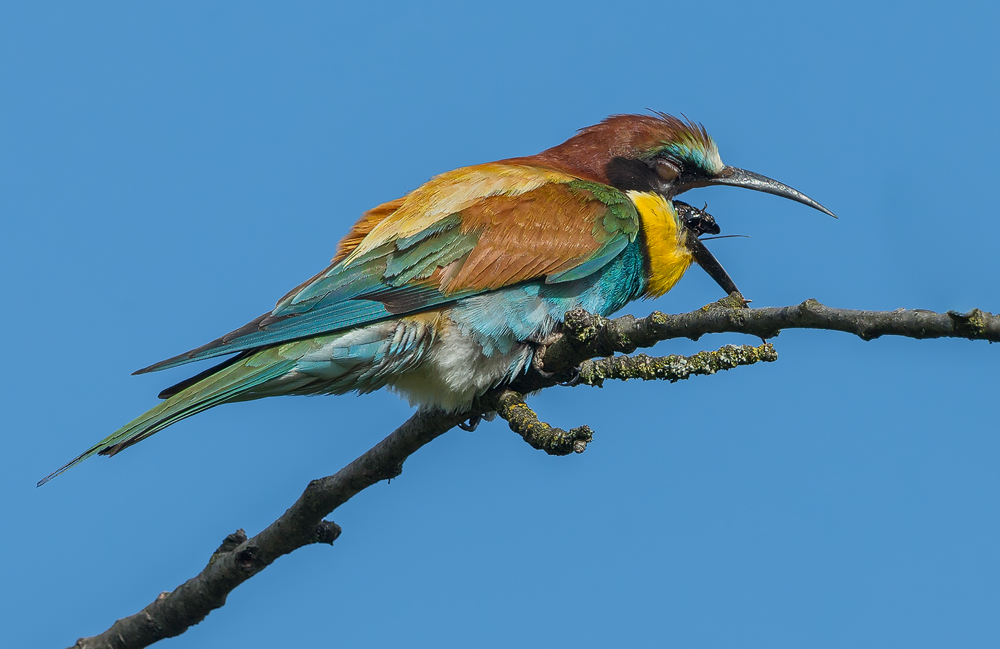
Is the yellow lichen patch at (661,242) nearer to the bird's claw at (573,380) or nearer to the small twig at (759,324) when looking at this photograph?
the bird's claw at (573,380)

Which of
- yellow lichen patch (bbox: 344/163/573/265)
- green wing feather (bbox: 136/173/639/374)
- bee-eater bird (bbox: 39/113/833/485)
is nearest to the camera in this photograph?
bee-eater bird (bbox: 39/113/833/485)

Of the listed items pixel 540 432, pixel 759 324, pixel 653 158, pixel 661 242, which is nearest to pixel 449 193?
pixel 661 242

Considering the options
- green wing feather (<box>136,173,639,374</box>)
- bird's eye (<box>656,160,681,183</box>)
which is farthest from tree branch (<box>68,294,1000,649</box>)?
bird's eye (<box>656,160,681,183</box>)

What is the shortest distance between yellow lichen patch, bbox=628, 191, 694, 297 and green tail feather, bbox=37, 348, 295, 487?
1.69 meters

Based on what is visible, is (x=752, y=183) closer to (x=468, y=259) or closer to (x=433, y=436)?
(x=468, y=259)

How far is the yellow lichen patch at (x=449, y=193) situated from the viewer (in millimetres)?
4004

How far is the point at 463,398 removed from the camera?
3.72 m

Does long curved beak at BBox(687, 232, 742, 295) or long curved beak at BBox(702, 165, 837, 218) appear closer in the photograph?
long curved beak at BBox(687, 232, 742, 295)

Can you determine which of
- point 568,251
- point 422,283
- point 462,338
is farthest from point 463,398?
point 568,251

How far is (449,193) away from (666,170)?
3.83 feet

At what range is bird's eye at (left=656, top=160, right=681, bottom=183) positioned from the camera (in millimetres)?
4703

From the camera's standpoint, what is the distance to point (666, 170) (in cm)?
471

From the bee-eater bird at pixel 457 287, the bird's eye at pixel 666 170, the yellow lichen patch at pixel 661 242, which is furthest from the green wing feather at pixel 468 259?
the bird's eye at pixel 666 170

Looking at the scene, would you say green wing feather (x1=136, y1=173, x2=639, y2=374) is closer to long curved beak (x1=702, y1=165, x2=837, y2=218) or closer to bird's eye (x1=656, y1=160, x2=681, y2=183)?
bird's eye (x1=656, y1=160, x2=681, y2=183)
